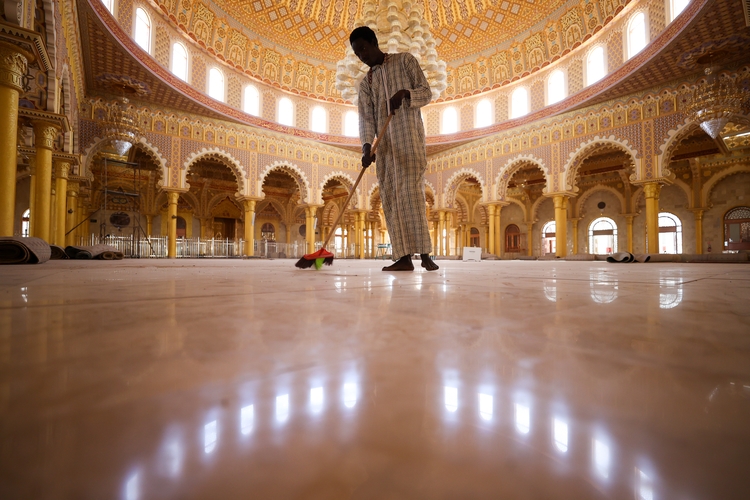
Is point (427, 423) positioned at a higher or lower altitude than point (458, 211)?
lower

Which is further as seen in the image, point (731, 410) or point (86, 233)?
point (86, 233)

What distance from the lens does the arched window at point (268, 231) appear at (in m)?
17.5

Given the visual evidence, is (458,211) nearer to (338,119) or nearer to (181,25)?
(338,119)

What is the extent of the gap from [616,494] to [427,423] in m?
0.10

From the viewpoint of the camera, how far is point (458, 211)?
1766 cm

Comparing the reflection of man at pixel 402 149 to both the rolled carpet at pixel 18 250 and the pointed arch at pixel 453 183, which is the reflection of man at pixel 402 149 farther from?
the pointed arch at pixel 453 183

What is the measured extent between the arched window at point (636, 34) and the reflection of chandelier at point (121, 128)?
1205cm

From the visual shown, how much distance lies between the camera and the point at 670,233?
12.8 meters

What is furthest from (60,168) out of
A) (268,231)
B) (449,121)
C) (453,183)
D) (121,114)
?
(449,121)

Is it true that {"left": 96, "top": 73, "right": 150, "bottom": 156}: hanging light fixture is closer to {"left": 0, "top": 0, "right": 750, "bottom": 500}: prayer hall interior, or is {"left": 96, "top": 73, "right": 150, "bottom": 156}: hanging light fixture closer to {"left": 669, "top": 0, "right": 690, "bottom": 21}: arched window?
{"left": 0, "top": 0, "right": 750, "bottom": 500}: prayer hall interior

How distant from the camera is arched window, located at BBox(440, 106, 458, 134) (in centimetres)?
1322

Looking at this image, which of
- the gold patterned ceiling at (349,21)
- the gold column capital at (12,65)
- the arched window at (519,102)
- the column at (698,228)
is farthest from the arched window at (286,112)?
the column at (698,228)

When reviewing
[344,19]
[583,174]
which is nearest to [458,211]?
[583,174]

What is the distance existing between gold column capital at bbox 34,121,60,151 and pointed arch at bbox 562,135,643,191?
11.2 meters
